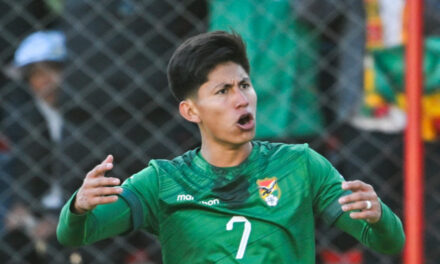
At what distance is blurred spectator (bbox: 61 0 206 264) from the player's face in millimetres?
1190

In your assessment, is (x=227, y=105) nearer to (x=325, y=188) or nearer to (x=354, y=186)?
(x=325, y=188)

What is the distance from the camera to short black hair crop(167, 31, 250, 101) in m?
2.76

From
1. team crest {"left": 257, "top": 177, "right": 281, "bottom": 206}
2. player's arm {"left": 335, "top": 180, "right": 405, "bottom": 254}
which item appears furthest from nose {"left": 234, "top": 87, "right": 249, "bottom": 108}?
player's arm {"left": 335, "top": 180, "right": 405, "bottom": 254}

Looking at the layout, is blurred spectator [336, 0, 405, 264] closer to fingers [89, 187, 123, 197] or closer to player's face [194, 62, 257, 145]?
player's face [194, 62, 257, 145]

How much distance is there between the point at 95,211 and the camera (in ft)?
8.27

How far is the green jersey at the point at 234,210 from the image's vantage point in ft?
8.38

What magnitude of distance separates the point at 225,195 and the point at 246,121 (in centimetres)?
23

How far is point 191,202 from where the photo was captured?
265 centimetres

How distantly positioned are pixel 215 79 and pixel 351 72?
1.42 metres

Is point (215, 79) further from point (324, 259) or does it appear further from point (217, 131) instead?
point (324, 259)

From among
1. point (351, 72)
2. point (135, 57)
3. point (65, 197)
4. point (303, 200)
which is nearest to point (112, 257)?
point (65, 197)

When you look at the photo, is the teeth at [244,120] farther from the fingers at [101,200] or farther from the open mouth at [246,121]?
the fingers at [101,200]

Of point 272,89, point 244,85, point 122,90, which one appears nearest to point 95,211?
point 244,85

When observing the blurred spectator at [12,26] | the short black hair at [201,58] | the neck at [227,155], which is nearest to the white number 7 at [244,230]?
the neck at [227,155]
